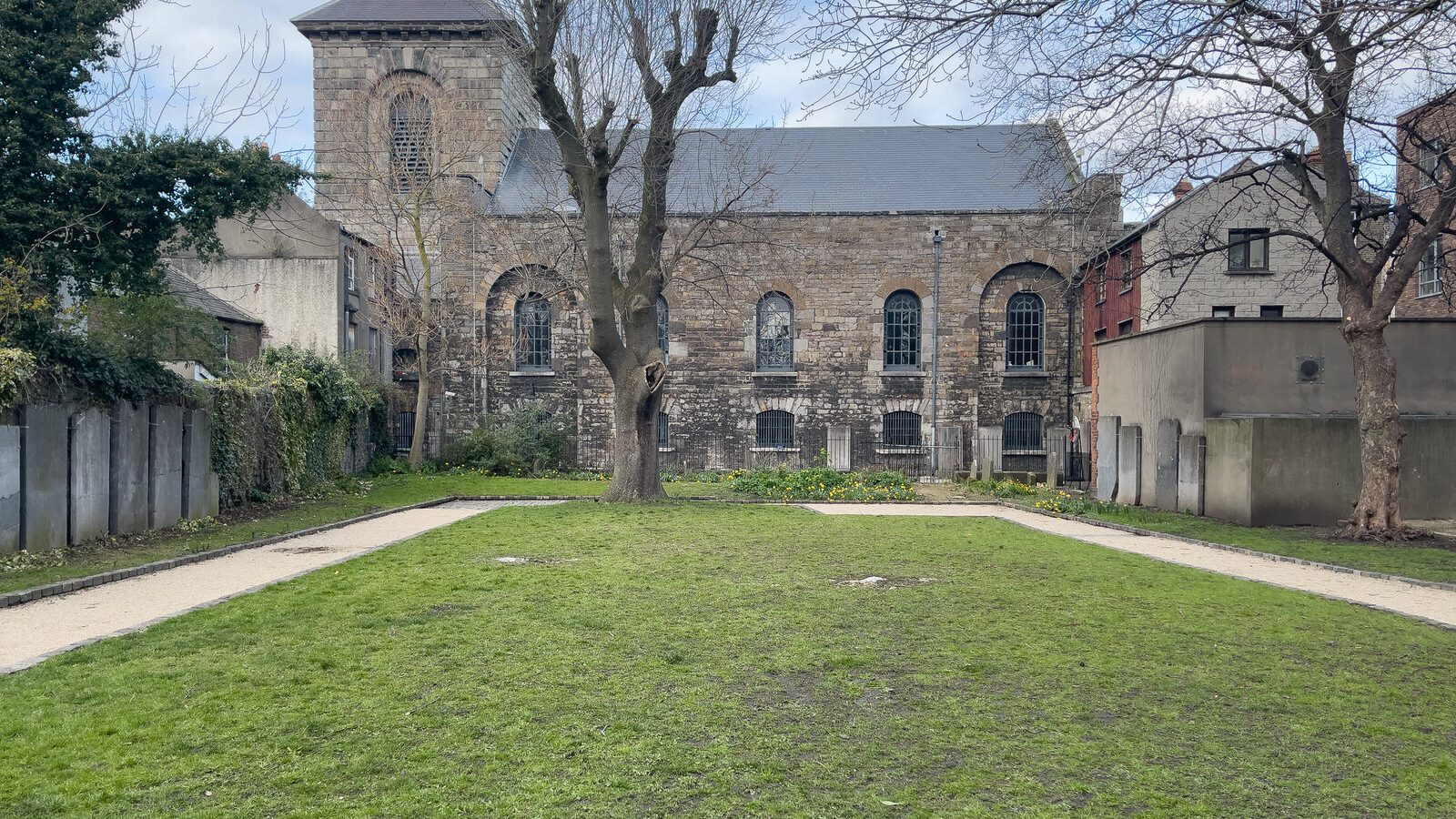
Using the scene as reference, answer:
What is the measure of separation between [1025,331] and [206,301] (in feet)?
74.8

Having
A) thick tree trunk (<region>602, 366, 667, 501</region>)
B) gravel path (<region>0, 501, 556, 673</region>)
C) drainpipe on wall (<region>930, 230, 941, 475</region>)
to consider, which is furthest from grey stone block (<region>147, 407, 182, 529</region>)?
drainpipe on wall (<region>930, 230, 941, 475</region>)

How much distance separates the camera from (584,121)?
1747 cm

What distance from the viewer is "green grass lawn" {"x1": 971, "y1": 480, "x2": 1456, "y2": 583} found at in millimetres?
10320

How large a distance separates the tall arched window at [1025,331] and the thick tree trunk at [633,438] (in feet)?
51.5

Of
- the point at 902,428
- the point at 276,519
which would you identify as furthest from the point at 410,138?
the point at 276,519

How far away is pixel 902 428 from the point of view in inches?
1196

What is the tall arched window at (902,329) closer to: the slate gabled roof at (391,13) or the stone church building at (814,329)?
the stone church building at (814,329)

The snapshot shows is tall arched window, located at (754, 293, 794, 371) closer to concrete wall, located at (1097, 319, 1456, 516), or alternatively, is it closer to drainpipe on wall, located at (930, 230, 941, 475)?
drainpipe on wall, located at (930, 230, 941, 475)

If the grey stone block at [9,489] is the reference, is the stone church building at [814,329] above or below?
above

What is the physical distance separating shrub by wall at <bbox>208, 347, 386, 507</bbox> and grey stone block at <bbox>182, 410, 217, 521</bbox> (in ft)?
1.91

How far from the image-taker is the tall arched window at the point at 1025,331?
3036 centimetres

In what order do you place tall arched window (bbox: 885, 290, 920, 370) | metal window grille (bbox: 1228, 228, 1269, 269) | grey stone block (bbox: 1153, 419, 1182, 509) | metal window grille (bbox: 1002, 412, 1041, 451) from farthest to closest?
1. tall arched window (bbox: 885, 290, 920, 370)
2. metal window grille (bbox: 1002, 412, 1041, 451)
3. metal window grille (bbox: 1228, 228, 1269, 269)
4. grey stone block (bbox: 1153, 419, 1182, 509)

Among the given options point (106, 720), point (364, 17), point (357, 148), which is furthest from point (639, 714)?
point (364, 17)

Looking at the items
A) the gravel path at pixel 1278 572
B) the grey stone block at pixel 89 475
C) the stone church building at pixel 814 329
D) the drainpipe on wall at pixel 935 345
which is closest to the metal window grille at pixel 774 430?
the stone church building at pixel 814 329
